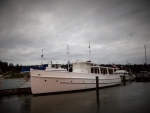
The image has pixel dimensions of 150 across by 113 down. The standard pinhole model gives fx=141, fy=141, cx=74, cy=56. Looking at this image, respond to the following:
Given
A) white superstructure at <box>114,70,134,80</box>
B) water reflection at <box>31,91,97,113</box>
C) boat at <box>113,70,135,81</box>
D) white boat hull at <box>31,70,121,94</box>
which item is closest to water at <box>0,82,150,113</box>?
water reflection at <box>31,91,97,113</box>

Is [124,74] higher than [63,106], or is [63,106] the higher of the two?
[63,106]

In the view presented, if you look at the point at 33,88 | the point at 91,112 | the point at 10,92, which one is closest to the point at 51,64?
the point at 33,88

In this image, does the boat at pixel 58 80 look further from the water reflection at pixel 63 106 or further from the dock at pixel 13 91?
the dock at pixel 13 91

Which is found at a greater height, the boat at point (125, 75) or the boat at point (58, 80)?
the boat at point (58, 80)

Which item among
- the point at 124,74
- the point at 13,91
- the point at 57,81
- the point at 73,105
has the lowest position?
the point at 124,74

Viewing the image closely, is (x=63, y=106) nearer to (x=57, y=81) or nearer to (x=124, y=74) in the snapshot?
(x=57, y=81)

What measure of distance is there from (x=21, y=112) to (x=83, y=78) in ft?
37.7

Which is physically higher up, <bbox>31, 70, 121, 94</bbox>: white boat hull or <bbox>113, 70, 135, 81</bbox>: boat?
<bbox>31, 70, 121, 94</bbox>: white boat hull

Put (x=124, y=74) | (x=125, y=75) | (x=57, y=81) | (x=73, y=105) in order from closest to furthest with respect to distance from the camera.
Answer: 1. (x=73, y=105)
2. (x=57, y=81)
3. (x=125, y=75)
4. (x=124, y=74)

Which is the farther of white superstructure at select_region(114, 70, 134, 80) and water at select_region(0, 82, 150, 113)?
white superstructure at select_region(114, 70, 134, 80)

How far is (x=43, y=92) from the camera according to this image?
1958 cm

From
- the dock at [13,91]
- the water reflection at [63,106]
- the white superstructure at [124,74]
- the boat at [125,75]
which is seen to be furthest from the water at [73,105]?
the white superstructure at [124,74]

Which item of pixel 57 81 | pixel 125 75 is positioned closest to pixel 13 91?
pixel 57 81

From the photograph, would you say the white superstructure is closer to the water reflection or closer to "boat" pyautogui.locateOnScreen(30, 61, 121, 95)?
"boat" pyautogui.locateOnScreen(30, 61, 121, 95)
